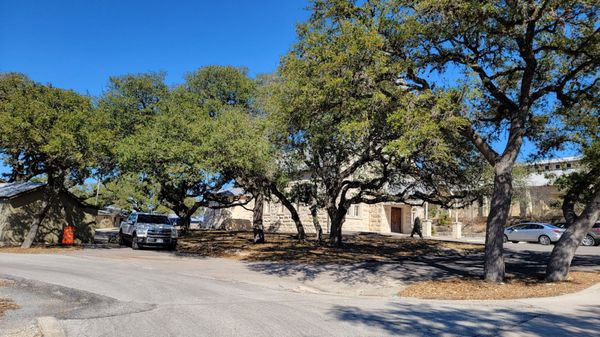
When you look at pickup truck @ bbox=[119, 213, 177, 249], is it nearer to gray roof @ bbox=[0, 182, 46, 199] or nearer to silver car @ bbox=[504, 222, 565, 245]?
gray roof @ bbox=[0, 182, 46, 199]

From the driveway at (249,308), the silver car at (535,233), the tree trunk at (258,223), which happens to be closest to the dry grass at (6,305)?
the driveway at (249,308)

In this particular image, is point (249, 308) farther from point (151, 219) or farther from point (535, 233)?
point (535, 233)

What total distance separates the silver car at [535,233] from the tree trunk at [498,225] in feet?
57.5

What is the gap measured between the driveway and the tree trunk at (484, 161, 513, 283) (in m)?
2.35

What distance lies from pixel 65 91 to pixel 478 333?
2148 centimetres

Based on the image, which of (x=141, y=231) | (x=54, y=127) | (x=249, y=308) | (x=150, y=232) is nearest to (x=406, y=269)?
(x=249, y=308)

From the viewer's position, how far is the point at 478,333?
279 inches

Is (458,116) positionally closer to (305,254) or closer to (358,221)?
(305,254)

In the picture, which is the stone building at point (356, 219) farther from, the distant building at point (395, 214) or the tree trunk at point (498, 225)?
the tree trunk at point (498, 225)

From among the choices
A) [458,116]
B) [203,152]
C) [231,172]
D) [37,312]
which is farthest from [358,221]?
[37,312]

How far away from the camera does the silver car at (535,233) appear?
28.1m

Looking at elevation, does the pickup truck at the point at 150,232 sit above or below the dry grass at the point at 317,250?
above

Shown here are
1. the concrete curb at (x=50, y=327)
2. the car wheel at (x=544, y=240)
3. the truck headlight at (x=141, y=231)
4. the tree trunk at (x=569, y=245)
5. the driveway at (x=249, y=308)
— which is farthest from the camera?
the car wheel at (x=544, y=240)

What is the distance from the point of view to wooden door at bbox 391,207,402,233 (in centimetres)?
4147
